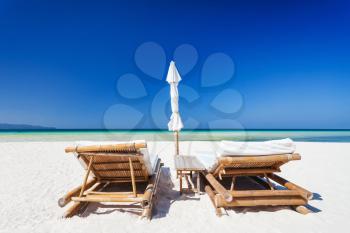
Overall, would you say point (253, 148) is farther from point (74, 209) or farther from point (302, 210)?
point (74, 209)

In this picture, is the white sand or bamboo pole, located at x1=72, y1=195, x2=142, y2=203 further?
bamboo pole, located at x1=72, y1=195, x2=142, y2=203

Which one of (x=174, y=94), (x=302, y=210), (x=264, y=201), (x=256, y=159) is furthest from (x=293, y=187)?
(x=174, y=94)

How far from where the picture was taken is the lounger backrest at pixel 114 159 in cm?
277

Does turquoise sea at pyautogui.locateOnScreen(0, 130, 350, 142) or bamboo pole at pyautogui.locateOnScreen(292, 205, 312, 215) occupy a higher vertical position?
bamboo pole at pyautogui.locateOnScreen(292, 205, 312, 215)

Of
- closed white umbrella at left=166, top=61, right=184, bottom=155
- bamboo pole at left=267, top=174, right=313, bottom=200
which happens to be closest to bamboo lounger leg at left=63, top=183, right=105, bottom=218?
closed white umbrella at left=166, top=61, right=184, bottom=155

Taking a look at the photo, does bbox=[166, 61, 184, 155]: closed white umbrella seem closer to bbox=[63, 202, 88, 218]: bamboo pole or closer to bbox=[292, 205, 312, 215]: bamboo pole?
bbox=[63, 202, 88, 218]: bamboo pole

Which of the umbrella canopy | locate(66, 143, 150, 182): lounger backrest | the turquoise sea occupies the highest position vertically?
the umbrella canopy

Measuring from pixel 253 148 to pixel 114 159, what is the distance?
2.33m

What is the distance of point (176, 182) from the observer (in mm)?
4598

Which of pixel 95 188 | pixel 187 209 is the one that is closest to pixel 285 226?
pixel 187 209

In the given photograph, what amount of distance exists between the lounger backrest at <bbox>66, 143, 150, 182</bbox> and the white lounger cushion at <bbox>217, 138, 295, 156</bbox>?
4.15ft

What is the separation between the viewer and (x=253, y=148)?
2914 mm

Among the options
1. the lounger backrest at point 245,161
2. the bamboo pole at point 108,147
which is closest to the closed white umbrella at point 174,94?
the lounger backrest at point 245,161

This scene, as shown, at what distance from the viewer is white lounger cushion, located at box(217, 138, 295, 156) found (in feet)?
9.43
